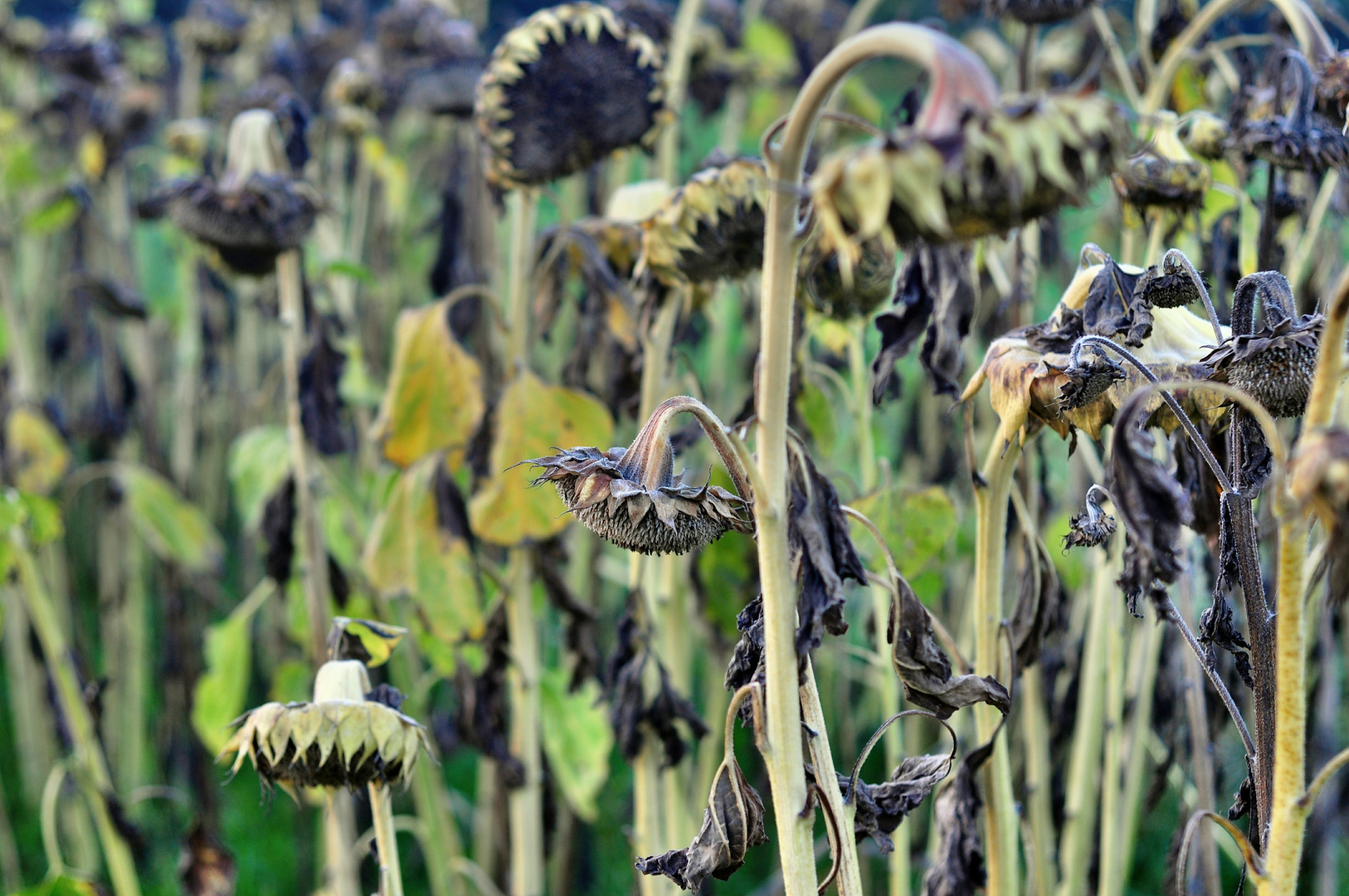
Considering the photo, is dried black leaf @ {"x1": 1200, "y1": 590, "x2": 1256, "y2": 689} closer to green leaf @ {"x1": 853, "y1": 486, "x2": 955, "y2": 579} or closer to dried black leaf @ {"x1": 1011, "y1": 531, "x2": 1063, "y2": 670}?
dried black leaf @ {"x1": 1011, "y1": 531, "x2": 1063, "y2": 670}

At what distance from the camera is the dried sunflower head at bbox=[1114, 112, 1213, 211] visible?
76cm

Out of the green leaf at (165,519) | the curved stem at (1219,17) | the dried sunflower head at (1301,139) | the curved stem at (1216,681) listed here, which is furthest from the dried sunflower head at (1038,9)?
the green leaf at (165,519)

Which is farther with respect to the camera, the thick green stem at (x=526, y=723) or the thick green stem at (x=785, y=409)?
the thick green stem at (x=526, y=723)

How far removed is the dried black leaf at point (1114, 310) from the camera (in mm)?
533

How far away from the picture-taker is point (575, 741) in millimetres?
1182

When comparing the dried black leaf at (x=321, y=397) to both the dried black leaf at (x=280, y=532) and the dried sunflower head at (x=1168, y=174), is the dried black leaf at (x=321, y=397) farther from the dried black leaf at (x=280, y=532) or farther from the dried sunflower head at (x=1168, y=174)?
the dried sunflower head at (x=1168, y=174)

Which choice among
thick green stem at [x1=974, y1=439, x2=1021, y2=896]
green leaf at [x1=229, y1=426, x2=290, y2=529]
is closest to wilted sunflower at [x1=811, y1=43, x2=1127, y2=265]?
thick green stem at [x1=974, y1=439, x2=1021, y2=896]

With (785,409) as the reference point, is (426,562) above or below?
below

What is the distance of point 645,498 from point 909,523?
18.9 inches

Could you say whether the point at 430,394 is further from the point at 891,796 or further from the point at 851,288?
the point at 891,796

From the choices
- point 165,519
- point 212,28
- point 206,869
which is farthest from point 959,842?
point 212,28

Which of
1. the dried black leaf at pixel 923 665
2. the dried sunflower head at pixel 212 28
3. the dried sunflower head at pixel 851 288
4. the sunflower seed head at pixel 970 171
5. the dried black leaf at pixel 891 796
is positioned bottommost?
the dried black leaf at pixel 891 796

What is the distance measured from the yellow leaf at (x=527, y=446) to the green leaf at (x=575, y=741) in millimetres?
242

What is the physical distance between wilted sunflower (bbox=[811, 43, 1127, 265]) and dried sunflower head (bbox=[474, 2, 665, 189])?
2.01 ft
